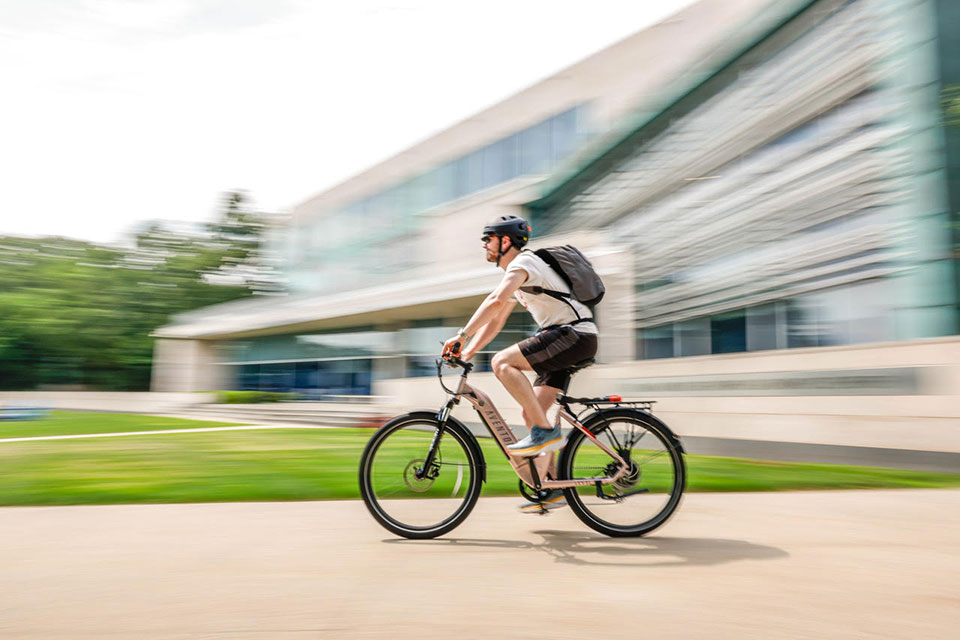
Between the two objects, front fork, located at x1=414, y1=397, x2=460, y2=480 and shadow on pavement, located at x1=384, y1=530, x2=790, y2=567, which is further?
front fork, located at x1=414, y1=397, x2=460, y2=480

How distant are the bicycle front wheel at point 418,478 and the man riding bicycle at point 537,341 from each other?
34 centimetres

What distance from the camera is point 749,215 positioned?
Result: 47.9 ft

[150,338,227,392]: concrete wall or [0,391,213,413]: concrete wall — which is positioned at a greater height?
[150,338,227,392]: concrete wall

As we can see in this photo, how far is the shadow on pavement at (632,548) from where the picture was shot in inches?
143

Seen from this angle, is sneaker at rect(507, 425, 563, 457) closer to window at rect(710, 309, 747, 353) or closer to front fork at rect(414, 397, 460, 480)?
front fork at rect(414, 397, 460, 480)

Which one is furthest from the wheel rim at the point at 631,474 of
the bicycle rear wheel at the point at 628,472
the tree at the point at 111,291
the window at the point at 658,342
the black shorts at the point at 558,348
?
the tree at the point at 111,291

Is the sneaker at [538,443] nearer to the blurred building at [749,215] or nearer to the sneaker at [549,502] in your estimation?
the sneaker at [549,502]

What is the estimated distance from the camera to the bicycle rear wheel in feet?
13.8

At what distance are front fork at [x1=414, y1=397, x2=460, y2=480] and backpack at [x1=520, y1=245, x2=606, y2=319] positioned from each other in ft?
2.70

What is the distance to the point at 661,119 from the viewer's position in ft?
61.1

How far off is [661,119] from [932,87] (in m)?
8.46

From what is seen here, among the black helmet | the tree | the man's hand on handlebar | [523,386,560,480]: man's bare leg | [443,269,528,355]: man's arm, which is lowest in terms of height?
[523,386,560,480]: man's bare leg

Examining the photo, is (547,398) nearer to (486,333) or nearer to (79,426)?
(486,333)

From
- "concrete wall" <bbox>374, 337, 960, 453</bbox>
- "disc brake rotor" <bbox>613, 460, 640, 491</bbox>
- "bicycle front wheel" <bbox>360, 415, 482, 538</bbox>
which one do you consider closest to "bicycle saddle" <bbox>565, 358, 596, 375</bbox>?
"disc brake rotor" <bbox>613, 460, 640, 491</bbox>
